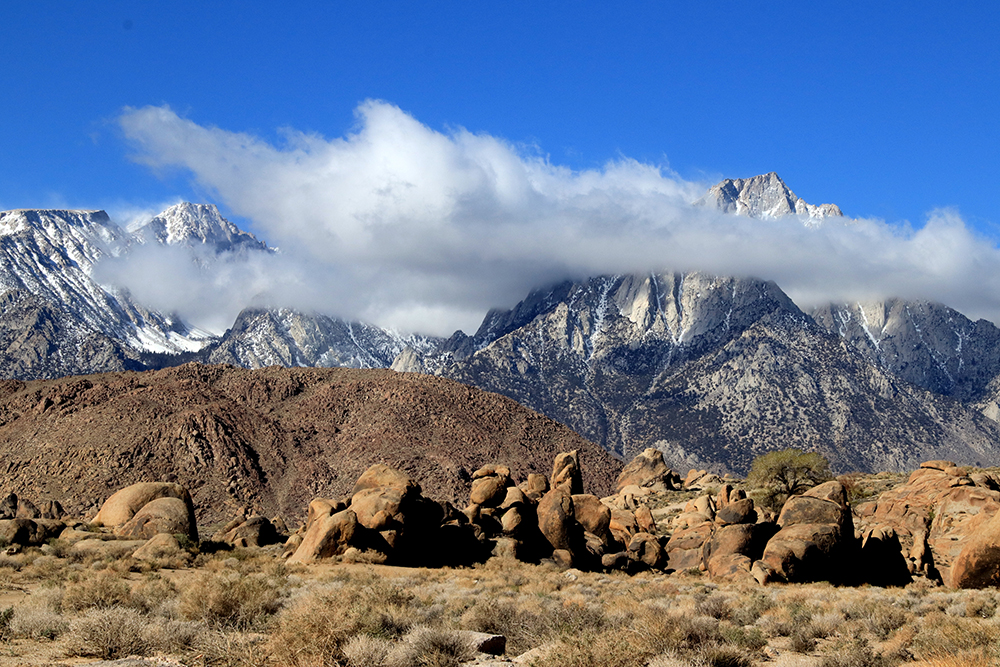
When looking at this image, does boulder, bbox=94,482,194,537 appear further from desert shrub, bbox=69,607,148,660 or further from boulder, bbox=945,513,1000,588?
boulder, bbox=945,513,1000,588

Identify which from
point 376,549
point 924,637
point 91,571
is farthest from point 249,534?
point 924,637

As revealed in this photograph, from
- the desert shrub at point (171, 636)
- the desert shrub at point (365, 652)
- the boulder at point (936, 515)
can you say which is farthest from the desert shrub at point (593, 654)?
the boulder at point (936, 515)

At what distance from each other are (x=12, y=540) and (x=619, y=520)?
36.0 m

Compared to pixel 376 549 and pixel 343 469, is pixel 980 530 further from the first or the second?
pixel 343 469

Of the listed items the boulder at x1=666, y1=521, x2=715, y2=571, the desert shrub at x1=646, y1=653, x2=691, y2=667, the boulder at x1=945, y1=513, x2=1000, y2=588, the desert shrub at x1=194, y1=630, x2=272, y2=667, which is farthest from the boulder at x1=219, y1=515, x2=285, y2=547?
the desert shrub at x1=646, y1=653, x2=691, y2=667

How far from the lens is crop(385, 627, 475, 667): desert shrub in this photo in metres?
13.9

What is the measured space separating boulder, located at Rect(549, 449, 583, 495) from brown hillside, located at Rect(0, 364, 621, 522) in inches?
657

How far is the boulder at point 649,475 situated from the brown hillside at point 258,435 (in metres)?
9.96

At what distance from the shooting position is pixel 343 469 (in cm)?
9044

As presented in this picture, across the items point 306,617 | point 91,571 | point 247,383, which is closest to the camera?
point 306,617

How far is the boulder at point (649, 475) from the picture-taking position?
82.4m

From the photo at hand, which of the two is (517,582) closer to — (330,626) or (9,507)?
(330,626)

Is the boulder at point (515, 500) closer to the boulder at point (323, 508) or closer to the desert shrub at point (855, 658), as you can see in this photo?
the boulder at point (323, 508)

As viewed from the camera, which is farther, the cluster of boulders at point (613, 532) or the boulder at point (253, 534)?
the boulder at point (253, 534)
